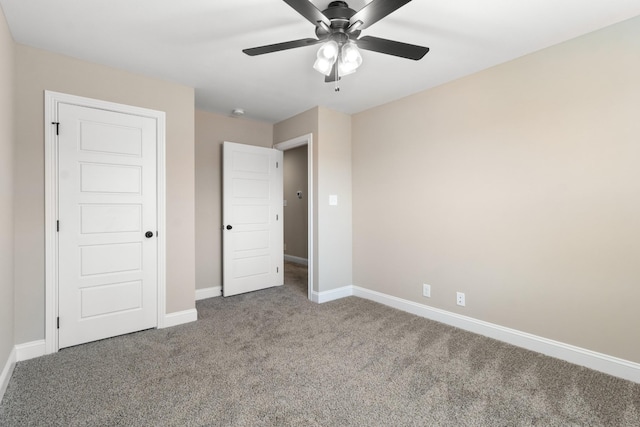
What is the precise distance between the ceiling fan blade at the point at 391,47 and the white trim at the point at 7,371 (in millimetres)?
3162

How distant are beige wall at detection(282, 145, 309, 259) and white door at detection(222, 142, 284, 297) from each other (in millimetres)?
1744

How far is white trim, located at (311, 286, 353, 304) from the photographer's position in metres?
3.74

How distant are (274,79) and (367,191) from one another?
1.76m

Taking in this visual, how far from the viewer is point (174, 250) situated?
3045 millimetres

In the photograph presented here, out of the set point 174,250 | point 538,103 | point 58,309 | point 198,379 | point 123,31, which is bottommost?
point 198,379

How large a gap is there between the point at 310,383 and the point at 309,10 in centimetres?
227

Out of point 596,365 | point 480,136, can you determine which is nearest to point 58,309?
point 480,136

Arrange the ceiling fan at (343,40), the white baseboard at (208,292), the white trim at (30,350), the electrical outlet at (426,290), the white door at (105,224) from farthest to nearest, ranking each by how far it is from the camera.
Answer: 1. the white baseboard at (208,292)
2. the electrical outlet at (426,290)
3. the white door at (105,224)
4. the white trim at (30,350)
5. the ceiling fan at (343,40)

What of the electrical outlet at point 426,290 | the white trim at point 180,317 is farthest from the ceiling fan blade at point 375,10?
the white trim at point 180,317

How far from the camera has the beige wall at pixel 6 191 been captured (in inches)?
76.8

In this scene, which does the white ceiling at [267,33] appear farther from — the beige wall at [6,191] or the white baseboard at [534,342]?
the white baseboard at [534,342]

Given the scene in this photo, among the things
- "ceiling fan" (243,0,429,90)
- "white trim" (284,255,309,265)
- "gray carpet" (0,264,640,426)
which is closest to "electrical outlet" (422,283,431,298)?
"gray carpet" (0,264,640,426)

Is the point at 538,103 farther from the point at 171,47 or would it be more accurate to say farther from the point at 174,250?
the point at 174,250

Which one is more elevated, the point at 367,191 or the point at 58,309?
the point at 367,191
